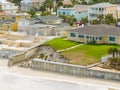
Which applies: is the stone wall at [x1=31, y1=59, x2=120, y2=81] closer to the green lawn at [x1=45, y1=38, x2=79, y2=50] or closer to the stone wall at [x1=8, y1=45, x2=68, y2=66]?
the stone wall at [x1=8, y1=45, x2=68, y2=66]

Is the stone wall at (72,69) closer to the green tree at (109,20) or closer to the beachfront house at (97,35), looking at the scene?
the beachfront house at (97,35)

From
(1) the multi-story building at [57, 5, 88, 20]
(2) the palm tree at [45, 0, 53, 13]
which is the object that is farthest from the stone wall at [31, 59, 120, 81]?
(2) the palm tree at [45, 0, 53, 13]

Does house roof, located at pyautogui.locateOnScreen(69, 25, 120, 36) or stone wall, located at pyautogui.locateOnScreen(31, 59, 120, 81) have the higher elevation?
house roof, located at pyautogui.locateOnScreen(69, 25, 120, 36)

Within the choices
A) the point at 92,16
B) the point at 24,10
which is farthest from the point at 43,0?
the point at 92,16

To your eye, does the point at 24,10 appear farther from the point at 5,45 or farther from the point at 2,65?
the point at 2,65

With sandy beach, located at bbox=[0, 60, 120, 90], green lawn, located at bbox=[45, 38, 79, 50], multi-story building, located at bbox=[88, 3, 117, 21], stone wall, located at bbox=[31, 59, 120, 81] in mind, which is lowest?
sandy beach, located at bbox=[0, 60, 120, 90]

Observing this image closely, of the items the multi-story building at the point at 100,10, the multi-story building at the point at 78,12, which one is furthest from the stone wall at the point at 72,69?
the multi-story building at the point at 78,12
